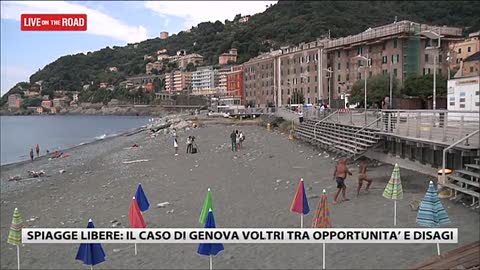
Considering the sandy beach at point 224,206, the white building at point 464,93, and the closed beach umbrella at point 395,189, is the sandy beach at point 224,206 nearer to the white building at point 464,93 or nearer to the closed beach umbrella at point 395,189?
the closed beach umbrella at point 395,189

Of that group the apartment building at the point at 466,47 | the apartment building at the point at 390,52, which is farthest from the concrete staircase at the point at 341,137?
the apartment building at the point at 466,47

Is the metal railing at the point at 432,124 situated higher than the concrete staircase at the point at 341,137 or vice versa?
the metal railing at the point at 432,124

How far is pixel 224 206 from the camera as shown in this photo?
14.5m

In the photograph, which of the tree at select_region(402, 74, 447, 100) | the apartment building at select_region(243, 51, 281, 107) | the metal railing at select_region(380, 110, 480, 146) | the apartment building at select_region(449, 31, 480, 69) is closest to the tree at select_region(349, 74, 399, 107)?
the tree at select_region(402, 74, 447, 100)

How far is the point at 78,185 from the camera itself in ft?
75.8

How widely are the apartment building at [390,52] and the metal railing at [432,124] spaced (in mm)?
43616

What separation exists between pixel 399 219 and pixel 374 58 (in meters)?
67.1

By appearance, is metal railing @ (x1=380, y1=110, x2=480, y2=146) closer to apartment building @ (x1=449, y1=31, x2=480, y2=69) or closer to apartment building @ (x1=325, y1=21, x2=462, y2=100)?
apartment building @ (x1=325, y1=21, x2=462, y2=100)

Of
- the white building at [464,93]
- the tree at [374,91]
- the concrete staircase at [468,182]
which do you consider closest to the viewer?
the concrete staircase at [468,182]

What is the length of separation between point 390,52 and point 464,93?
57814 mm

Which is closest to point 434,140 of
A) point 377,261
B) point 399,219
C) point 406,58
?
point 399,219

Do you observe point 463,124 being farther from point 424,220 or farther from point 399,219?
point 424,220

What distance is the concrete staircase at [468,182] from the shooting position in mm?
11302

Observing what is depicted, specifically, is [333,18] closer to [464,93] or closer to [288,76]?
[288,76]
